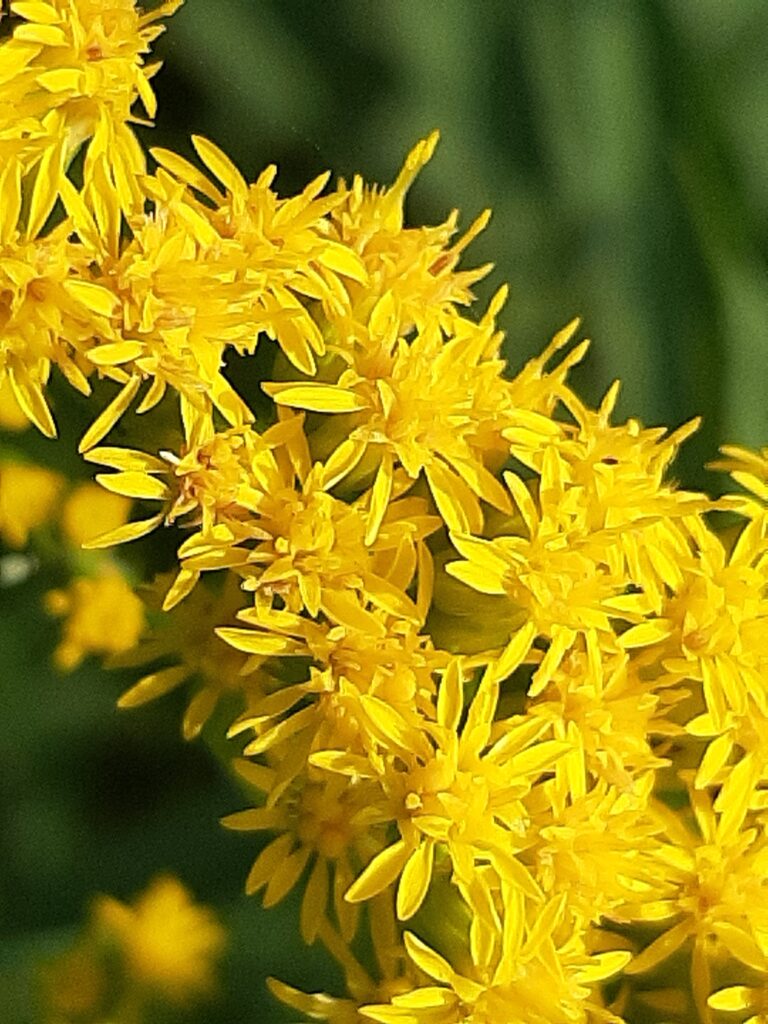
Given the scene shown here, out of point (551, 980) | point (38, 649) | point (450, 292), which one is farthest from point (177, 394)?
point (38, 649)

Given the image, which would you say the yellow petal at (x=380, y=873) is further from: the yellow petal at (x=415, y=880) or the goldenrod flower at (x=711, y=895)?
the goldenrod flower at (x=711, y=895)

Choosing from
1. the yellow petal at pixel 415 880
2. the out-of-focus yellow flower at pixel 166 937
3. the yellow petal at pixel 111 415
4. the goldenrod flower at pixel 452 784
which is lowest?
the out-of-focus yellow flower at pixel 166 937

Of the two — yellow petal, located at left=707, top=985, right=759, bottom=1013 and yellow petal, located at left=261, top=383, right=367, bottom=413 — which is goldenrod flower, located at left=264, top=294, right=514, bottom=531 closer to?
yellow petal, located at left=261, top=383, right=367, bottom=413

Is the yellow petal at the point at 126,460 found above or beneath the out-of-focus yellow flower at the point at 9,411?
above

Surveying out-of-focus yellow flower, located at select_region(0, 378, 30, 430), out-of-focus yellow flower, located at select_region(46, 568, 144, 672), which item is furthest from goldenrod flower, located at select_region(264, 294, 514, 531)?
out-of-focus yellow flower, located at select_region(46, 568, 144, 672)

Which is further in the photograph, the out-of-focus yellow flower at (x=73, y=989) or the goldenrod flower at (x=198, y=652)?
the out-of-focus yellow flower at (x=73, y=989)

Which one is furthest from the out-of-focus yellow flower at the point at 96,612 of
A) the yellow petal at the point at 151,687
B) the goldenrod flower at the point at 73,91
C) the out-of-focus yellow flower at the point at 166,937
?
the goldenrod flower at the point at 73,91
